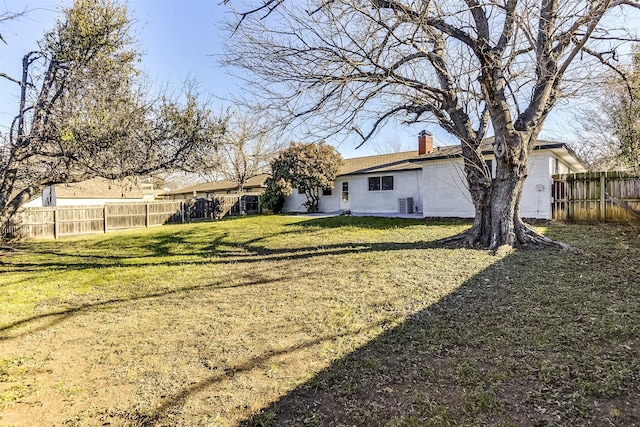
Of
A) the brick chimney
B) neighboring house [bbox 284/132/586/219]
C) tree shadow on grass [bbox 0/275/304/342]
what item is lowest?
tree shadow on grass [bbox 0/275/304/342]

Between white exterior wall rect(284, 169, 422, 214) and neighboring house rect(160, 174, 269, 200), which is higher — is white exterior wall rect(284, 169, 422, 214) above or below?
below

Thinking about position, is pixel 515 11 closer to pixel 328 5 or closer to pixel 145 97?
pixel 328 5

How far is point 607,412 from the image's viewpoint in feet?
7.43

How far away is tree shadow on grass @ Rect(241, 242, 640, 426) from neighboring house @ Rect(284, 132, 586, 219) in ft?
21.3

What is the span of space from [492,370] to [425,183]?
44.5 feet

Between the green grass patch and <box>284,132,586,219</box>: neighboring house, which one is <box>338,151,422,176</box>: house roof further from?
the green grass patch

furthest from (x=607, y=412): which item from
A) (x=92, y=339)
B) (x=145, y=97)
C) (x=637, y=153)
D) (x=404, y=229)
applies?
(x=145, y=97)

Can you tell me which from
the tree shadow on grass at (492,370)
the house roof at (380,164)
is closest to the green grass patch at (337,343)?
the tree shadow on grass at (492,370)

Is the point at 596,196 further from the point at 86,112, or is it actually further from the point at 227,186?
the point at 227,186

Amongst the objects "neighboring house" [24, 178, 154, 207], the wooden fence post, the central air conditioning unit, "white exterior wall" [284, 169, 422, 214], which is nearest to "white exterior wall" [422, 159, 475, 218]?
"white exterior wall" [284, 169, 422, 214]

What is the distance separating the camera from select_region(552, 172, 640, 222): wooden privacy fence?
11578mm

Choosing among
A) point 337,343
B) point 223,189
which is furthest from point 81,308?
point 223,189

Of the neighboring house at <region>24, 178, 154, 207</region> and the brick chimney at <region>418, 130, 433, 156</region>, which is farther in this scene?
the neighboring house at <region>24, 178, 154, 207</region>

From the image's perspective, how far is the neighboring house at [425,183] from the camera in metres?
12.9
